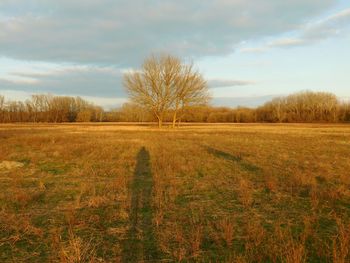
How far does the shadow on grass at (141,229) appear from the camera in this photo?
15.6 ft

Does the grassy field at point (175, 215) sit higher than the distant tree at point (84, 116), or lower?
lower

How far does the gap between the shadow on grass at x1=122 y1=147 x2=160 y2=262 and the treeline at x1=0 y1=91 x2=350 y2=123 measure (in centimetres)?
7262

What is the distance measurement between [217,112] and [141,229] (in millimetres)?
105697

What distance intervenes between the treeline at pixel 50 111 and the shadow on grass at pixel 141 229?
104505 millimetres

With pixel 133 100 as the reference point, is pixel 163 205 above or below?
below

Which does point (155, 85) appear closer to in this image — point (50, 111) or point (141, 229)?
point (141, 229)

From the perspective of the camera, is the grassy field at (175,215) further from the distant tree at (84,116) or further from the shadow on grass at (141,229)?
the distant tree at (84,116)

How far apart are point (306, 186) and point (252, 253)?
568cm

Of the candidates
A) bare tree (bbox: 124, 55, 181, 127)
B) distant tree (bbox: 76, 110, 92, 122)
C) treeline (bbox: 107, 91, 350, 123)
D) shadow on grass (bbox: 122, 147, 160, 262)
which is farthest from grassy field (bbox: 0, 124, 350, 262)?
distant tree (bbox: 76, 110, 92, 122)

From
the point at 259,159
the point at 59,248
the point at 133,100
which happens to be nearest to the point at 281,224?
the point at 59,248

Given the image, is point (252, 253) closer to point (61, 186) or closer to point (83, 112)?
point (61, 186)

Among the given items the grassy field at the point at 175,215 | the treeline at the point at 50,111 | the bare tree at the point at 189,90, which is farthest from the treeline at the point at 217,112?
the grassy field at the point at 175,215

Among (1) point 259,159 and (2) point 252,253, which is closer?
(2) point 252,253

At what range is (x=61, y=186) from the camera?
9.70 metres
